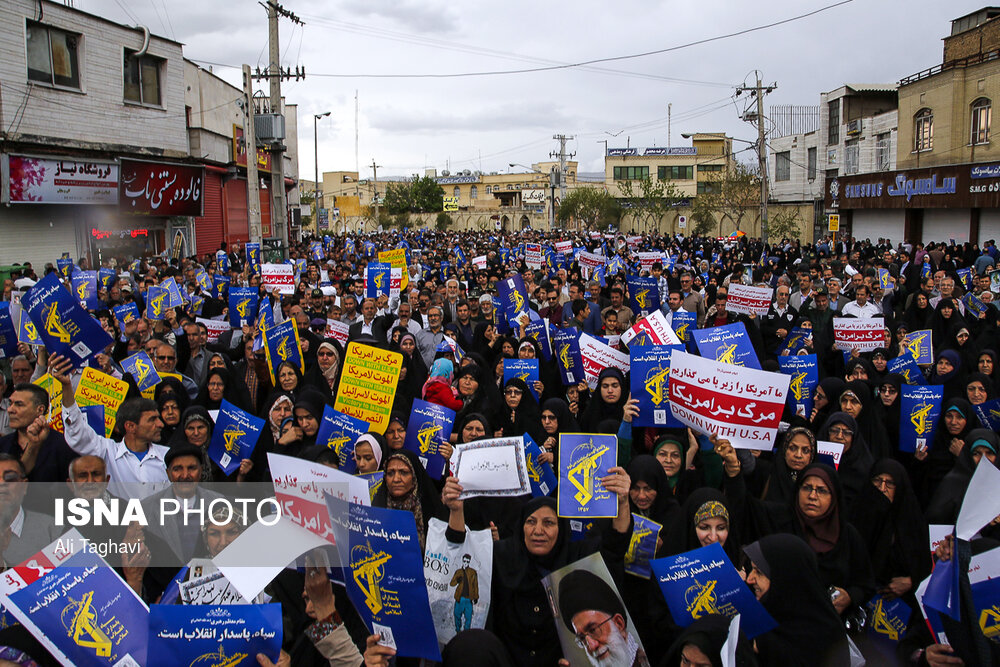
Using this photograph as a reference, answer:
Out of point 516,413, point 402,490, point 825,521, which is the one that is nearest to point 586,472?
point 402,490

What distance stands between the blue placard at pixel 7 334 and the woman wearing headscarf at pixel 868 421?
814 cm

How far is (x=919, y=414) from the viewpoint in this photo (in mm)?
5824

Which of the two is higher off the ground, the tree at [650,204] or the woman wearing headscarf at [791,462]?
the tree at [650,204]

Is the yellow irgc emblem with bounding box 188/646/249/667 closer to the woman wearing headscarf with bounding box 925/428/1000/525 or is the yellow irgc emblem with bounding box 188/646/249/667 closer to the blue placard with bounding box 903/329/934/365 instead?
the woman wearing headscarf with bounding box 925/428/1000/525

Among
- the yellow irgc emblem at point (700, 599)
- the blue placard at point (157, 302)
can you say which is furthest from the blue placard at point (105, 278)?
the yellow irgc emblem at point (700, 599)

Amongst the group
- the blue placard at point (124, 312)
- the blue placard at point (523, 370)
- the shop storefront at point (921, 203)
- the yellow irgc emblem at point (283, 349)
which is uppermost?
the shop storefront at point (921, 203)

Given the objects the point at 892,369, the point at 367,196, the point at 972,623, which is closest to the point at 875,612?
the point at 972,623

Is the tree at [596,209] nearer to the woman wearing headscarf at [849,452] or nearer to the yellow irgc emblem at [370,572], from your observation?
the woman wearing headscarf at [849,452]

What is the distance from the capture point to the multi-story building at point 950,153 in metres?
24.8

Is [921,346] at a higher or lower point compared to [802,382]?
higher

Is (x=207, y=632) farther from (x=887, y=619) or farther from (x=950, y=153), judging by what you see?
(x=950, y=153)

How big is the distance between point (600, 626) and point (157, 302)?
8.34 metres

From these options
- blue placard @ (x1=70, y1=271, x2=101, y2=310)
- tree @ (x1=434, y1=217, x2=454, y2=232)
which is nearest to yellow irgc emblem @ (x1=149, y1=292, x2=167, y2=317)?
blue placard @ (x1=70, y1=271, x2=101, y2=310)

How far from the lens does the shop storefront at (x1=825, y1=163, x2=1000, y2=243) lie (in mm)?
24500
